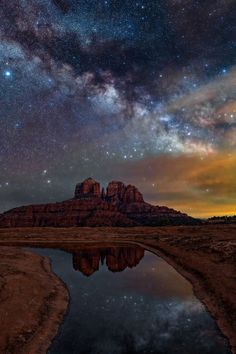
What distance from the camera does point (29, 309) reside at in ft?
65.8

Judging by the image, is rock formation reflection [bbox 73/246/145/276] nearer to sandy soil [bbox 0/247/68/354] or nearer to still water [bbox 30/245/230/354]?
still water [bbox 30/245/230/354]

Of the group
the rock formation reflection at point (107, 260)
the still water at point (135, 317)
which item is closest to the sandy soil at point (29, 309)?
the still water at point (135, 317)

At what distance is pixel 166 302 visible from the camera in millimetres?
23078

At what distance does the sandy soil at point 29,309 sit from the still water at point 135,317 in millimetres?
727

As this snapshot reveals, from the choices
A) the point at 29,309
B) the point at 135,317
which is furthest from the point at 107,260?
the point at 135,317

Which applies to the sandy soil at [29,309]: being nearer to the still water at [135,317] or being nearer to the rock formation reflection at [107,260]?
the still water at [135,317]

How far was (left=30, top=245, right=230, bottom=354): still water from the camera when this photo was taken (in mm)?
15273

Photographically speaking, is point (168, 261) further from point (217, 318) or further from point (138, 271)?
point (217, 318)

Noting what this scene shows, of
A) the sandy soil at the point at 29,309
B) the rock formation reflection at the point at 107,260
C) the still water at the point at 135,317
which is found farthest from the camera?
the rock formation reflection at the point at 107,260

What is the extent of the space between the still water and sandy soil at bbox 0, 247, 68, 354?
727 millimetres

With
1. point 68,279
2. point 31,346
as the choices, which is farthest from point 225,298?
point 68,279

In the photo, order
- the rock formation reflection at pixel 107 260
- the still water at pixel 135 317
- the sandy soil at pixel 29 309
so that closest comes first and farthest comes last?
the still water at pixel 135 317 < the sandy soil at pixel 29 309 < the rock formation reflection at pixel 107 260

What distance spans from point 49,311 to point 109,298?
537 centimetres

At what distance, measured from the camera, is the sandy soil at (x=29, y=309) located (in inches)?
608
